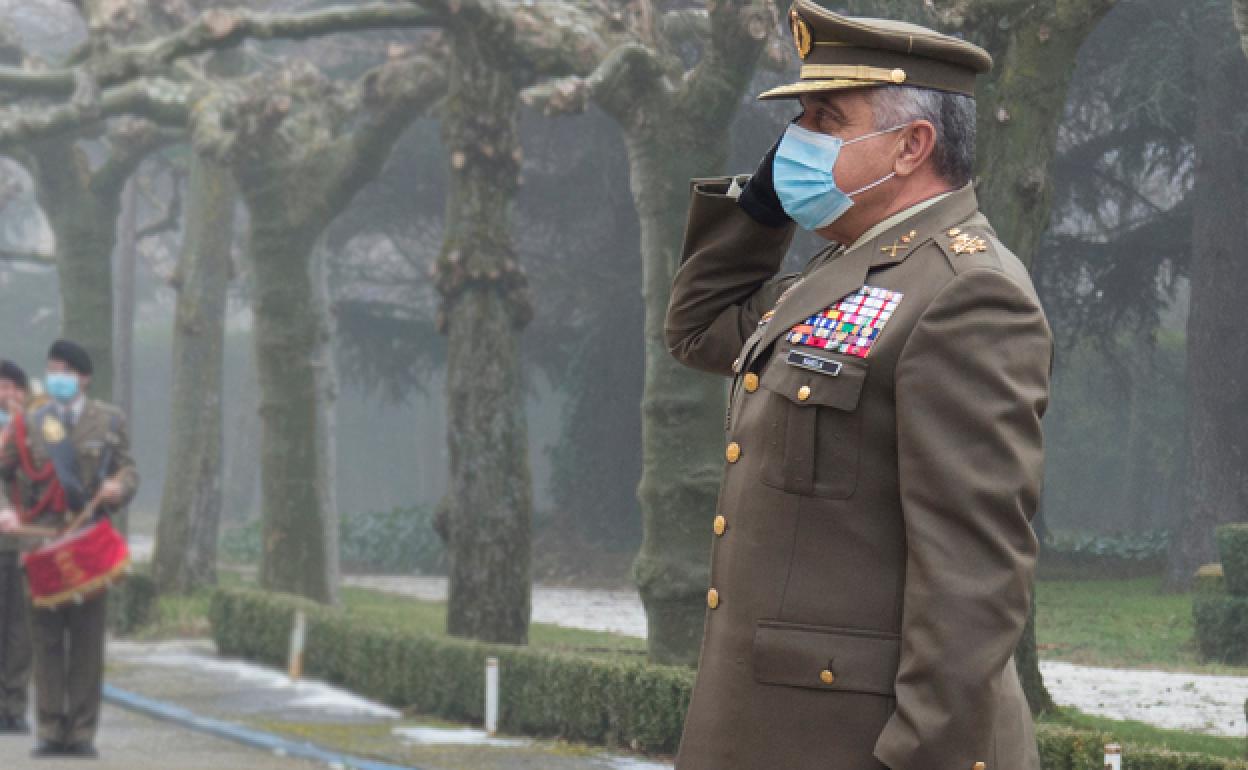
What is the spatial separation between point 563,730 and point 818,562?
8.83 m

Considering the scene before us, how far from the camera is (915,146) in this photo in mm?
3711

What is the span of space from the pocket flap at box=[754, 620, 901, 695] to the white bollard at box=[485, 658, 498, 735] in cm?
883

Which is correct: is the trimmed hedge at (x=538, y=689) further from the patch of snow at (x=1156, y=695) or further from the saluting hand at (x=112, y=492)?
the patch of snow at (x=1156, y=695)

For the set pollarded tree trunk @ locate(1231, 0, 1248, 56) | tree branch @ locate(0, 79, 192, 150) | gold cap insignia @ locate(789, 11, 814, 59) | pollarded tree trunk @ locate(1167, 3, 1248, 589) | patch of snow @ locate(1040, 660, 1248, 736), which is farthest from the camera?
pollarded tree trunk @ locate(1167, 3, 1248, 589)

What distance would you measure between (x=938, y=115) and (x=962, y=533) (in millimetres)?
829

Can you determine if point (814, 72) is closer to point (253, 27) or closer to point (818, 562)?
point (818, 562)

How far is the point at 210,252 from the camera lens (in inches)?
880

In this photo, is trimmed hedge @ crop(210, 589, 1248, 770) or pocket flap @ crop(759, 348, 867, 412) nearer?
pocket flap @ crop(759, 348, 867, 412)

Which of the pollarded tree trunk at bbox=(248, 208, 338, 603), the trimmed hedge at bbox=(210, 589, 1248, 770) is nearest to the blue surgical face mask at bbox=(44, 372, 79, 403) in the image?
the trimmed hedge at bbox=(210, 589, 1248, 770)

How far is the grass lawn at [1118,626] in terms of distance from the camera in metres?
17.6

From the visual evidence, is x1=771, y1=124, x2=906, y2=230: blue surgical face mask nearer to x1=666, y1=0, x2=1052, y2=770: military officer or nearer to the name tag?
x1=666, y1=0, x2=1052, y2=770: military officer

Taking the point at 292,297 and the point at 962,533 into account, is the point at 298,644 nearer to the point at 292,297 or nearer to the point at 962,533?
the point at 292,297

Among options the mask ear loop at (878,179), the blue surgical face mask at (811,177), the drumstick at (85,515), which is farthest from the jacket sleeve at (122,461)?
the mask ear loop at (878,179)

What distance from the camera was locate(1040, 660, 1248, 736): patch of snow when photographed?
13.2m
